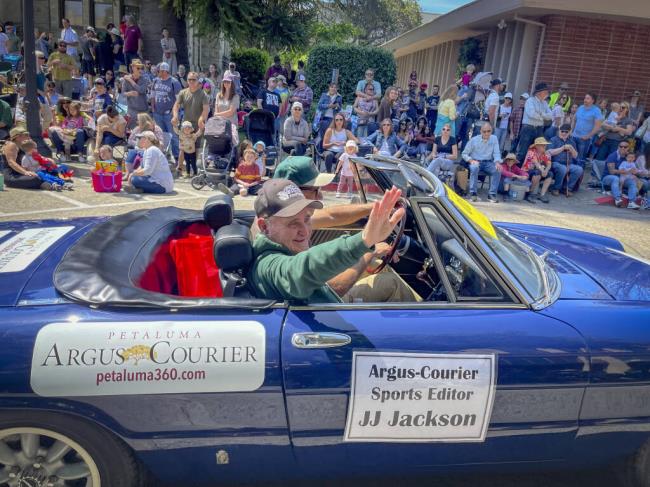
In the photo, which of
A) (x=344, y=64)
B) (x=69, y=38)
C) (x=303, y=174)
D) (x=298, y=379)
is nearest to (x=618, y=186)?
(x=344, y=64)

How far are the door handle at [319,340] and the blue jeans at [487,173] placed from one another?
27.3ft

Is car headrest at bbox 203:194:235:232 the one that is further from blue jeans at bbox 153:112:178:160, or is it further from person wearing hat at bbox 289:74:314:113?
person wearing hat at bbox 289:74:314:113

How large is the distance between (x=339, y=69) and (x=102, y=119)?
788cm

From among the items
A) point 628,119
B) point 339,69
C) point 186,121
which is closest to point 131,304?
point 186,121

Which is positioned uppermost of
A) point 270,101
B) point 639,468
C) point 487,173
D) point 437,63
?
point 437,63

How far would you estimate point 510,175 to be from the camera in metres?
9.87

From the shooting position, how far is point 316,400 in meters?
2.01

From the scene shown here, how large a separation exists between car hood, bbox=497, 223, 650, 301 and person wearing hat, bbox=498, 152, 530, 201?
255 inches

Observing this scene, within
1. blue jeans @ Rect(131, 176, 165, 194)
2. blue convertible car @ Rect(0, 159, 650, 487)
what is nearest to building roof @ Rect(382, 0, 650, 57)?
blue jeans @ Rect(131, 176, 165, 194)

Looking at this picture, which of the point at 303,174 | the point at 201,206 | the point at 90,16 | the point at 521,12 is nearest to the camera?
the point at 303,174

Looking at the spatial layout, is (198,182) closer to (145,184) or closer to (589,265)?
(145,184)

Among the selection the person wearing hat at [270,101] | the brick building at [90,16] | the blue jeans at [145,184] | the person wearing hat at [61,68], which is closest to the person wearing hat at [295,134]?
the person wearing hat at [270,101]

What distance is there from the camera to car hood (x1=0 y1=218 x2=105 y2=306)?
2.11 m

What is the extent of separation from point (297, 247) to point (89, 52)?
17.5 metres
